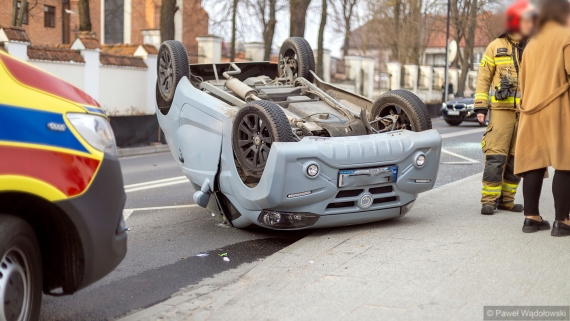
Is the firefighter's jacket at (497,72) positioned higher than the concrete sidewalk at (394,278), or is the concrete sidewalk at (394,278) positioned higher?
the firefighter's jacket at (497,72)

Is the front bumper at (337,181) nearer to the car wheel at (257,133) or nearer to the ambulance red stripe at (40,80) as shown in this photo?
the car wheel at (257,133)

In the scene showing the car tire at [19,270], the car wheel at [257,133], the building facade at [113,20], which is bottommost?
the car tire at [19,270]

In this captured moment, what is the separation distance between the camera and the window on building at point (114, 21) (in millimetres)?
46000

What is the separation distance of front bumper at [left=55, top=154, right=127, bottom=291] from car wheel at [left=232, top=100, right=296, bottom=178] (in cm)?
241

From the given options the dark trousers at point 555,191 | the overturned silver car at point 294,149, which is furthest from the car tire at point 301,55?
the dark trousers at point 555,191

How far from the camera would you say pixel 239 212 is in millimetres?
6883

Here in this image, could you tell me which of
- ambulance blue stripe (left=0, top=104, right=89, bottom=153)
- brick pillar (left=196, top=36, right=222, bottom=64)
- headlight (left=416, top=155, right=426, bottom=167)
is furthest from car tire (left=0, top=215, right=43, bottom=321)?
brick pillar (left=196, top=36, right=222, bottom=64)

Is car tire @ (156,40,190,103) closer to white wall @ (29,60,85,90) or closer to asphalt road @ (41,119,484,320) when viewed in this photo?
asphalt road @ (41,119,484,320)

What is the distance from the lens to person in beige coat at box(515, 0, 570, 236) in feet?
18.6

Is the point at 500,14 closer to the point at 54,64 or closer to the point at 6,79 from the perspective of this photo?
the point at 6,79

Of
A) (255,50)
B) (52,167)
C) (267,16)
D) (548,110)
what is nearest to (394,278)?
(548,110)

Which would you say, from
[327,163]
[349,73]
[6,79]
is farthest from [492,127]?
[349,73]

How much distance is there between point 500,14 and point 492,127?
4.17 ft

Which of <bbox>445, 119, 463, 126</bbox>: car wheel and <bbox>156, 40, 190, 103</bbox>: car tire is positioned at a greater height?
<bbox>156, 40, 190, 103</bbox>: car tire
